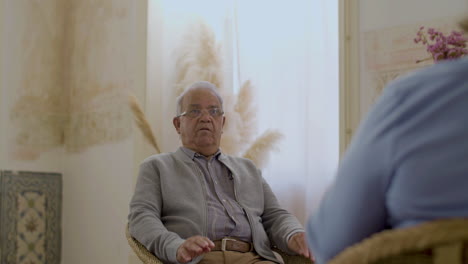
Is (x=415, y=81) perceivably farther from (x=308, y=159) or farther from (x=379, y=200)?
(x=308, y=159)

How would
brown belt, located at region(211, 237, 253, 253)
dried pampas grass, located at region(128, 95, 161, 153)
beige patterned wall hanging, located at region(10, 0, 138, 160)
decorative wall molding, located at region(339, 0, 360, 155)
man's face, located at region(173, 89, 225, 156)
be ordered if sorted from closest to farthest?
1. brown belt, located at region(211, 237, 253, 253)
2. man's face, located at region(173, 89, 225, 156)
3. decorative wall molding, located at region(339, 0, 360, 155)
4. dried pampas grass, located at region(128, 95, 161, 153)
5. beige patterned wall hanging, located at region(10, 0, 138, 160)

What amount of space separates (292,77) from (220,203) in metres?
1.15

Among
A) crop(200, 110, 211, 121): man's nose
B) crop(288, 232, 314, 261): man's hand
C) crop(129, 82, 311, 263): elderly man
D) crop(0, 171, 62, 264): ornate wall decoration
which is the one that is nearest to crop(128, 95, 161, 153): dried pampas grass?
crop(129, 82, 311, 263): elderly man

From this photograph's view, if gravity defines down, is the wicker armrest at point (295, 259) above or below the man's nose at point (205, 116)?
below

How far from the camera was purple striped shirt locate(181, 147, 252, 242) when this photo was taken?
256 centimetres

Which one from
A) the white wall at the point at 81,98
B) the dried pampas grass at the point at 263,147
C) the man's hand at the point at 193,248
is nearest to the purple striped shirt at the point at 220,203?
the man's hand at the point at 193,248

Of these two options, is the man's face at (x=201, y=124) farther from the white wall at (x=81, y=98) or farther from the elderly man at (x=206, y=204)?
the white wall at (x=81, y=98)

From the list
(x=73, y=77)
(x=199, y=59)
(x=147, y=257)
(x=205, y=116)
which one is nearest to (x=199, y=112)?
(x=205, y=116)

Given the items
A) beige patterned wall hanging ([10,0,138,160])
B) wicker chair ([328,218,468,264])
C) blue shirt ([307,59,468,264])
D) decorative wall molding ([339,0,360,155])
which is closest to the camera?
wicker chair ([328,218,468,264])

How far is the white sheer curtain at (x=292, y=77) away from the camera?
341 cm

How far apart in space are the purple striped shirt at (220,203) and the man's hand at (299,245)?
20 centimetres

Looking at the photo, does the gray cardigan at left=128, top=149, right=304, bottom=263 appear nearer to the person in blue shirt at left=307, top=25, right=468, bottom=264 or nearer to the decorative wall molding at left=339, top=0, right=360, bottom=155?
the decorative wall molding at left=339, top=0, right=360, bottom=155

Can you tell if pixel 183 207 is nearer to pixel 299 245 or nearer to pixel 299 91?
pixel 299 245

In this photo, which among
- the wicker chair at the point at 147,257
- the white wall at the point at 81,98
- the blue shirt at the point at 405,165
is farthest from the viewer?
the white wall at the point at 81,98
